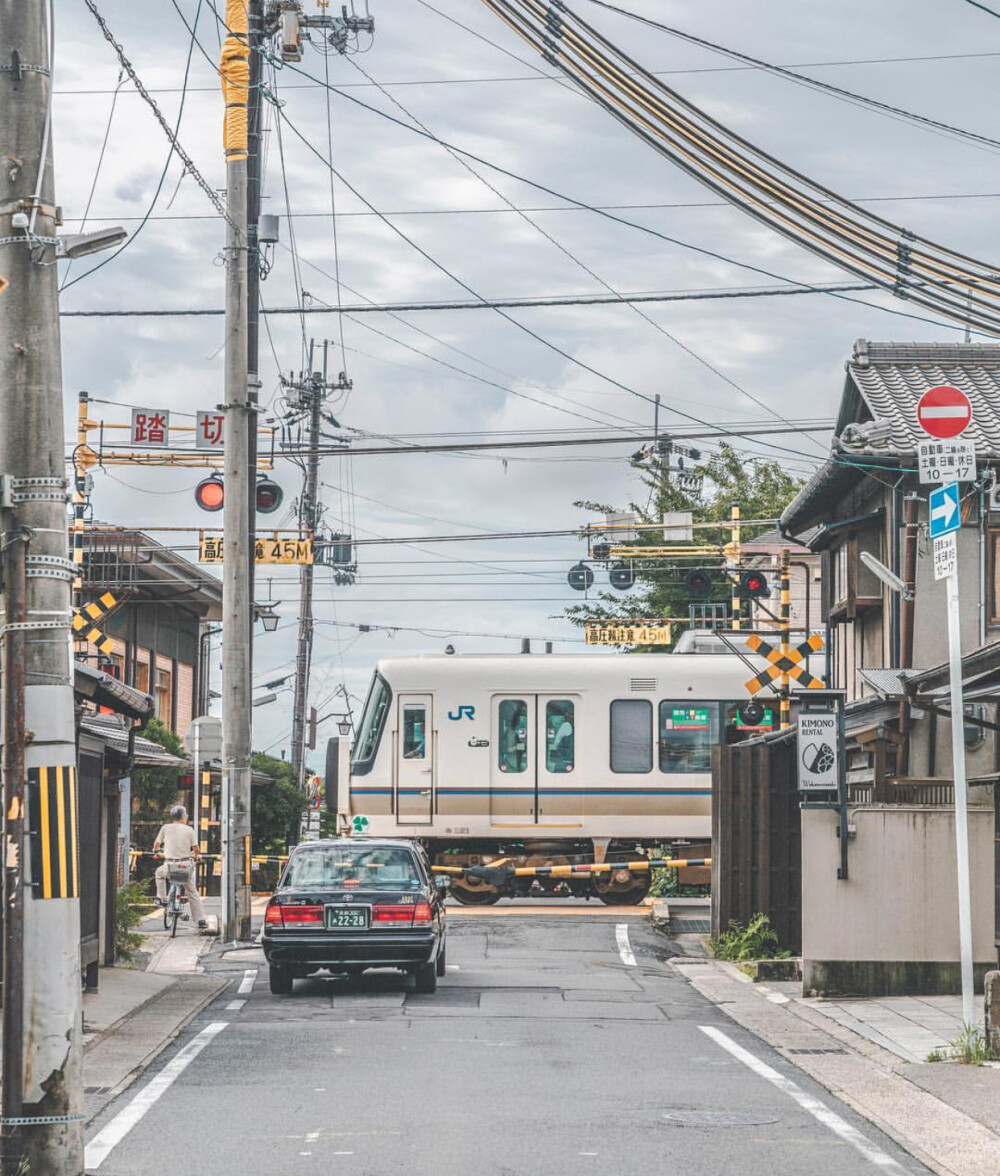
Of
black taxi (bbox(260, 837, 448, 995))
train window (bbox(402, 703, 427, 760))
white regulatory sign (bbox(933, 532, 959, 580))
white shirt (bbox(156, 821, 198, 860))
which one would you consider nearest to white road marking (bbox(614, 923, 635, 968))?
black taxi (bbox(260, 837, 448, 995))

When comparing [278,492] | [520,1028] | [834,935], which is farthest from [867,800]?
[278,492]

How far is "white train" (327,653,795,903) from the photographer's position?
98.0 ft

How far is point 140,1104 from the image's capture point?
10992 mm

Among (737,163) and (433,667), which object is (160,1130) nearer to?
(737,163)

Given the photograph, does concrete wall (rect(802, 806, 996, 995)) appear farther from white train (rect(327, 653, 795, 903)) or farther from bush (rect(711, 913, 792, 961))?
white train (rect(327, 653, 795, 903))

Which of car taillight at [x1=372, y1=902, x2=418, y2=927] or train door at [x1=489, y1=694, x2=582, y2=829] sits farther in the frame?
train door at [x1=489, y1=694, x2=582, y2=829]

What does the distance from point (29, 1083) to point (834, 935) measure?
1084cm

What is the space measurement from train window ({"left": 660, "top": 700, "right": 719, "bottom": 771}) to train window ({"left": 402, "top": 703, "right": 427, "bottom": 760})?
4186 millimetres

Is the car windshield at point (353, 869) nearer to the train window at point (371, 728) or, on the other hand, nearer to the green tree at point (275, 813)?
the train window at point (371, 728)

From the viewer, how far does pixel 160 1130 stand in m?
10.1

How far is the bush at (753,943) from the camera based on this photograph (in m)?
21.7

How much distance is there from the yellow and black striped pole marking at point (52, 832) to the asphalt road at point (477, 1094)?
5.48 ft

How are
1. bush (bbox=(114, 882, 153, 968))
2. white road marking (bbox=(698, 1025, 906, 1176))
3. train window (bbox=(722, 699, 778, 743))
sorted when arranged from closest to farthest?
1. white road marking (bbox=(698, 1025, 906, 1176))
2. bush (bbox=(114, 882, 153, 968))
3. train window (bbox=(722, 699, 778, 743))

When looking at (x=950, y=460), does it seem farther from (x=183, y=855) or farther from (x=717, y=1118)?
(x=183, y=855)
